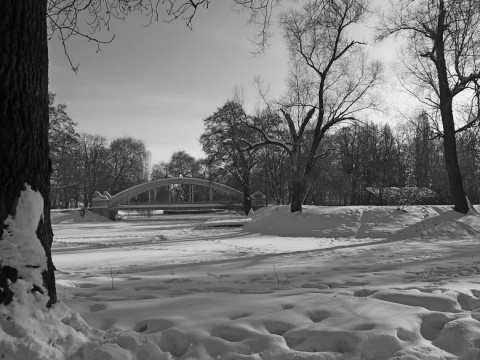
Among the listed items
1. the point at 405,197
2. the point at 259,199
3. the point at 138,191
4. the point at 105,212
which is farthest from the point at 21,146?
the point at 138,191

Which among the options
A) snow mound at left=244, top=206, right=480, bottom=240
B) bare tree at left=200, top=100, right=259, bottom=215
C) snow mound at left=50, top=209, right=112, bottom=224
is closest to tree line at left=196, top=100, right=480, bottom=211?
bare tree at left=200, top=100, right=259, bottom=215

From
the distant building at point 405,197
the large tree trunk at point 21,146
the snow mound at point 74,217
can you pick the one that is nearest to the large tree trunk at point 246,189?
the distant building at point 405,197

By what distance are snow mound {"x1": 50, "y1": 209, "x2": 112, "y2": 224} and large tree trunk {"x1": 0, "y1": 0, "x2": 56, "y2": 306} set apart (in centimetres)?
3541

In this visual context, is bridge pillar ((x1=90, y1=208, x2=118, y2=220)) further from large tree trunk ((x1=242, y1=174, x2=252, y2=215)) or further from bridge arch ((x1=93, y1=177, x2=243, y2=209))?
large tree trunk ((x1=242, y1=174, x2=252, y2=215))

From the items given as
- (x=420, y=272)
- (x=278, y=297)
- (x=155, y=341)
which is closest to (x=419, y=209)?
(x=420, y=272)

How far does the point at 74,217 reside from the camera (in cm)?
3791

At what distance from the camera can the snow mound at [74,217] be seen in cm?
3603

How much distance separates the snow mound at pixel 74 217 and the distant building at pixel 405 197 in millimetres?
26580

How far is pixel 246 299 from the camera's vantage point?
3643mm

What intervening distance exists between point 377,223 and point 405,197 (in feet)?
34.0

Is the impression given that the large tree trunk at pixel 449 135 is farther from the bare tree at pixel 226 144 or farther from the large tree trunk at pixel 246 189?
the large tree trunk at pixel 246 189

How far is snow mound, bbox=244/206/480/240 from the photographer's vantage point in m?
14.8

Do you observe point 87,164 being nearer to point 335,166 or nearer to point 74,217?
point 74,217

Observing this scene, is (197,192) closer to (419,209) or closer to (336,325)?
(419,209)
